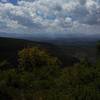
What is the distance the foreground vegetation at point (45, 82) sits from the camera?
25547 millimetres

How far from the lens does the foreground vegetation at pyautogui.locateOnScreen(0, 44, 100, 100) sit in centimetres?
2555

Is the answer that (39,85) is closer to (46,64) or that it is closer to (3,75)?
(3,75)

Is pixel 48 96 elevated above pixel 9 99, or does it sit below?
above

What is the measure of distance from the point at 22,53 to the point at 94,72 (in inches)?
1035

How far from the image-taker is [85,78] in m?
47.7

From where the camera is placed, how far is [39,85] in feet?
136

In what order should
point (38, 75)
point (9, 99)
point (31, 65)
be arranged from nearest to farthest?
1. point (9, 99)
2. point (38, 75)
3. point (31, 65)

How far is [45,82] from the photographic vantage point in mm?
43094

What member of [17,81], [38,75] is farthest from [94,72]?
[17,81]

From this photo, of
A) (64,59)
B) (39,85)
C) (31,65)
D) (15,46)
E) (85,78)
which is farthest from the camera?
(15,46)

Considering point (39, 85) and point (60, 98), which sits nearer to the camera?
point (60, 98)

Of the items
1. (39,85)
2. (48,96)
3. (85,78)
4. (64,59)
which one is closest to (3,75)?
(39,85)

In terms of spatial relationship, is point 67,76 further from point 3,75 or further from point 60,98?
point 60,98

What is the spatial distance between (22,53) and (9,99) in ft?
134
